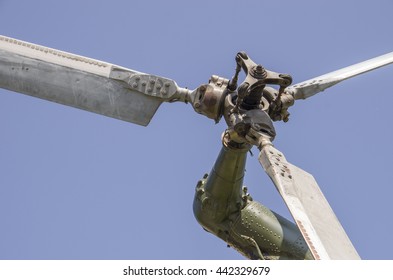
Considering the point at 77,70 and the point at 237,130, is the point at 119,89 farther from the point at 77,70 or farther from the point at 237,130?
the point at 237,130

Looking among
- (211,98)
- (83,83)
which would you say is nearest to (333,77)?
(211,98)

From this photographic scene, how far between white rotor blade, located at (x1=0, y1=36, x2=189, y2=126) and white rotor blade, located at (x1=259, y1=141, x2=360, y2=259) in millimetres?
2459

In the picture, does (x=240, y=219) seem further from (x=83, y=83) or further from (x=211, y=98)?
(x=83, y=83)

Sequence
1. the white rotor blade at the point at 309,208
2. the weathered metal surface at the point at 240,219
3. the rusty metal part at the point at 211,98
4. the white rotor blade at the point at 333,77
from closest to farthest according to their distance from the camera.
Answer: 1. the white rotor blade at the point at 309,208
2. the rusty metal part at the point at 211,98
3. the white rotor blade at the point at 333,77
4. the weathered metal surface at the point at 240,219

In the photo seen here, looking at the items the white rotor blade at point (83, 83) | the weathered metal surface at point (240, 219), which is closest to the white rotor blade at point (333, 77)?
the weathered metal surface at point (240, 219)

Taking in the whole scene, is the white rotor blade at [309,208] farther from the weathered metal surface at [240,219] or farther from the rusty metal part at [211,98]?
the weathered metal surface at [240,219]

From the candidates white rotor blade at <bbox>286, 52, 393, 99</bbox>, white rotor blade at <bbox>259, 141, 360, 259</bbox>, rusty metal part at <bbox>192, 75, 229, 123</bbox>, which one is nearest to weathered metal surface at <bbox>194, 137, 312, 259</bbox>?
rusty metal part at <bbox>192, 75, 229, 123</bbox>

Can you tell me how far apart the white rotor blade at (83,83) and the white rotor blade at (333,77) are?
1.99 m

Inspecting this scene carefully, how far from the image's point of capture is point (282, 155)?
14414 millimetres

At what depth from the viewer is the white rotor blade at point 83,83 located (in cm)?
1586

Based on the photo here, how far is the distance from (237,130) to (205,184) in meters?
1.91

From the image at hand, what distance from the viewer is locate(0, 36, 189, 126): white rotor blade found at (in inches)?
624
